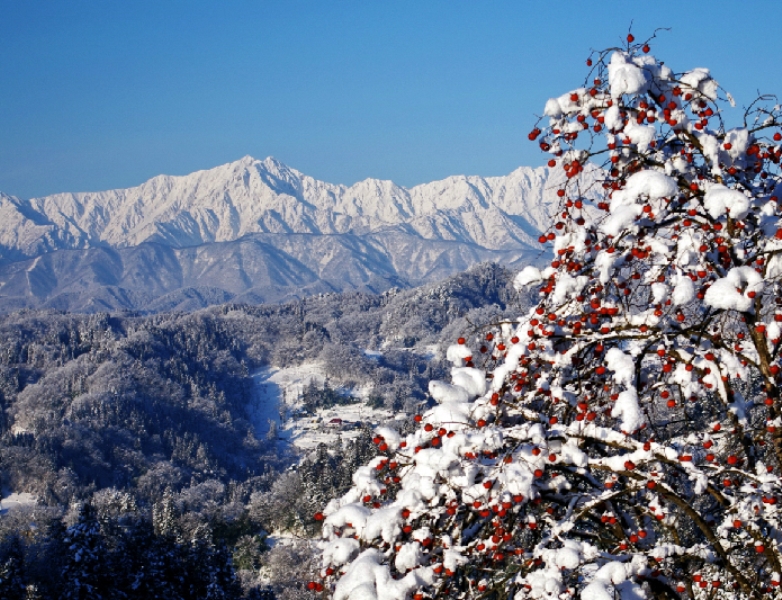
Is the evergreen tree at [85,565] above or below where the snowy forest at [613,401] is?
below

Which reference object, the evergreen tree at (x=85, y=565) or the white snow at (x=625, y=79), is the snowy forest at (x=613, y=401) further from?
the evergreen tree at (x=85, y=565)

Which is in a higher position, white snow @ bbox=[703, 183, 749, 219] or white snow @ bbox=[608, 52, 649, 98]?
white snow @ bbox=[608, 52, 649, 98]

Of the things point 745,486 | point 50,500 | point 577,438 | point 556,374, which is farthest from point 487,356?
point 50,500

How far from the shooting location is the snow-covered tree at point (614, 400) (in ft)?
17.1

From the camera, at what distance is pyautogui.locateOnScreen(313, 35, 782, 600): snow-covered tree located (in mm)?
5215

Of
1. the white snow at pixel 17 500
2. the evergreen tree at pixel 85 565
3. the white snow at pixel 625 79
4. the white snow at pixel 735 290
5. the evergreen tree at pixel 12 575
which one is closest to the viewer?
the white snow at pixel 735 290

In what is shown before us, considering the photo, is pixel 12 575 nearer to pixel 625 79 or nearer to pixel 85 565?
pixel 85 565

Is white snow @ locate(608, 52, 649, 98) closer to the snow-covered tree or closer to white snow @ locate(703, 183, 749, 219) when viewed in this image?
the snow-covered tree

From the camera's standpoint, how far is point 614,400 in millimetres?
5871

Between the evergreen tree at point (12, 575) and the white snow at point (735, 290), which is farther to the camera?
the evergreen tree at point (12, 575)

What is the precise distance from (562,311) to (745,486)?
5.97ft

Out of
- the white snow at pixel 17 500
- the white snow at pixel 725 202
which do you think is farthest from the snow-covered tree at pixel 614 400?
the white snow at pixel 17 500

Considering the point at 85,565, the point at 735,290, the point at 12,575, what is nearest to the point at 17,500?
the point at 12,575

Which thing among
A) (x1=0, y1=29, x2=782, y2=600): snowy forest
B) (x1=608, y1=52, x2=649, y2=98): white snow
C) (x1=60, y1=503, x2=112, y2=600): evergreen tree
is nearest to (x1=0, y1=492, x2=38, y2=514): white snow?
(x1=60, y1=503, x2=112, y2=600): evergreen tree
